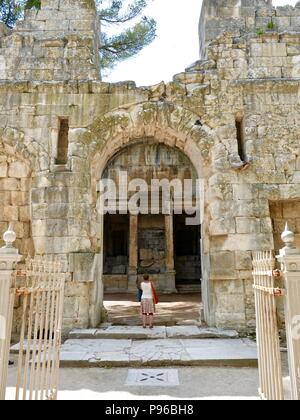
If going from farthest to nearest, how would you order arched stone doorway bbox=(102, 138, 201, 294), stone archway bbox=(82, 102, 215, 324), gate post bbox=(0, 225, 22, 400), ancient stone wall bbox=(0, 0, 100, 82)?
arched stone doorway bbox=(102, 138, 201, 294), ancient stone wall bbox=(0, 0, 100, 82), stone archway bbox=(82, 102, 215, 324), gate post bbox=(0, 225, 22, 400)

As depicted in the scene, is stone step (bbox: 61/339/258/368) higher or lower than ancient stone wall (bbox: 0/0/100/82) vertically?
lower

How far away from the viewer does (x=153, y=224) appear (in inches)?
749

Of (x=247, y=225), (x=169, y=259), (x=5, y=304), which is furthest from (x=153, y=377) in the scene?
(x=169, y=259)

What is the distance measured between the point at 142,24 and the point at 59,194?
8.80 metres

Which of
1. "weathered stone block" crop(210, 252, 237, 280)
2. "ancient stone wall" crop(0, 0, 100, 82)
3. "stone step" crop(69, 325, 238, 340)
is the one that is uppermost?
"ancient stone wall" crop(0, 0, 100, 82)

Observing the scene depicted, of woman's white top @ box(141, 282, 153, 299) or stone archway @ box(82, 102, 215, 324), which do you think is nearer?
woman's white top @ box(141, 282, 153, 299)

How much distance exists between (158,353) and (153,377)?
76 centimetres

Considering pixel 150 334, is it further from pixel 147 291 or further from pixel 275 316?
pixel 275 316

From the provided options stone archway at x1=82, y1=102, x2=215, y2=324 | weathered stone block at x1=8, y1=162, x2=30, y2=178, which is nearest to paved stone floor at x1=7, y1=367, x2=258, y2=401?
stone archway at x1=82, y1=102, x2=215, y2=324

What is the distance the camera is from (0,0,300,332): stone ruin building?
255 inches

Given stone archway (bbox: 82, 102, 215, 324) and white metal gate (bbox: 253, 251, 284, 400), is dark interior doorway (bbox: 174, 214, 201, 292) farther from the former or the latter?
white metal gate (bbox: 253, 251, 284, 400)

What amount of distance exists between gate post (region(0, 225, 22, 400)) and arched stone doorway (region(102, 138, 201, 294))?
28.4 feet

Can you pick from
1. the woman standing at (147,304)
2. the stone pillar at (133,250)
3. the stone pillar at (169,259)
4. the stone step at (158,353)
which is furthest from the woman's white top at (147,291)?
the stone pillar at (133,250)

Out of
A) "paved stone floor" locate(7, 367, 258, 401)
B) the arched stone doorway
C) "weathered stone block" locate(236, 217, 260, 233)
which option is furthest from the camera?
the arched stone doorway
